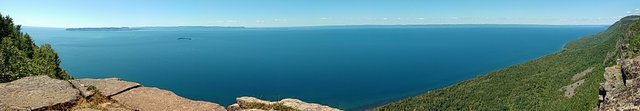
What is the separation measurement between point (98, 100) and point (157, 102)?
2.15 m

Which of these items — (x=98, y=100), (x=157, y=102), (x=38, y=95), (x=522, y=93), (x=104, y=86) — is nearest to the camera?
(x=38, y=95)

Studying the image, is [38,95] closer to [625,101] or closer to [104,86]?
[104,86]

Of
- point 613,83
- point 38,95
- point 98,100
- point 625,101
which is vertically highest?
point 38,95

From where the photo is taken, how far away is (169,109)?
15398mm

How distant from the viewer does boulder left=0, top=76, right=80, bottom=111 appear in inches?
494

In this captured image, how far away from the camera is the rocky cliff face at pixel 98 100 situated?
1309cm

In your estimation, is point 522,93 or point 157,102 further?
point 522,93

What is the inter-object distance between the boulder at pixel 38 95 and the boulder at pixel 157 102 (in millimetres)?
1831

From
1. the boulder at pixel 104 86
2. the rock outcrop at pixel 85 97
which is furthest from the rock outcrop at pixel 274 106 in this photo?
the boulder at pixel 104 86

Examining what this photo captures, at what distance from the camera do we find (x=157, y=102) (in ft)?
53.0

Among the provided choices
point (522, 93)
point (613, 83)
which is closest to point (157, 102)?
point (613, 83)

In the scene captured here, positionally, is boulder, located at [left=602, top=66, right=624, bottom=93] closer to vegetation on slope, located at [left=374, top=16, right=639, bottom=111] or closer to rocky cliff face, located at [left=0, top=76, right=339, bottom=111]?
rocky cliff face, located at [left=0, top=76, right=339, bottom=111]

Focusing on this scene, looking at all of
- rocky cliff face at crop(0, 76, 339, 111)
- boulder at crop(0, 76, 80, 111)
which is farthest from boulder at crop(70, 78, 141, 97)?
boulder at crop(0, 76, 80, 111)

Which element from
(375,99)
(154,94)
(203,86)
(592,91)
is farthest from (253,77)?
(154,94)
